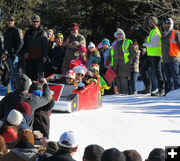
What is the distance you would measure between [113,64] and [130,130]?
5.43m

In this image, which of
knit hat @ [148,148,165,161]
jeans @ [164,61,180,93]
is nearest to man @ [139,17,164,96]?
jeans @ [164,61,180,93]

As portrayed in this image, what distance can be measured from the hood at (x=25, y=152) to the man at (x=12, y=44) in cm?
786

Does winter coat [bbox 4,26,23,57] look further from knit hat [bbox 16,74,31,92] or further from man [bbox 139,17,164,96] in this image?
knit hat [bbox 16,74,31,92]

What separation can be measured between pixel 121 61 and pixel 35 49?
2.28 metres

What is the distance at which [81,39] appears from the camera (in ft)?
44.2

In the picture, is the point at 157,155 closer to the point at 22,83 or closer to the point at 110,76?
the point at 22,83

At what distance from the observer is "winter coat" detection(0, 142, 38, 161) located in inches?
201

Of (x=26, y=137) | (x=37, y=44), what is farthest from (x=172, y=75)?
(x=26, y=137)

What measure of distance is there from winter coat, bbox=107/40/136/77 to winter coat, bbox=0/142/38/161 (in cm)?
831

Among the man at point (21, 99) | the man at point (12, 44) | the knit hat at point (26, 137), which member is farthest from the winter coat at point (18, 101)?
the man at point (12, 44)

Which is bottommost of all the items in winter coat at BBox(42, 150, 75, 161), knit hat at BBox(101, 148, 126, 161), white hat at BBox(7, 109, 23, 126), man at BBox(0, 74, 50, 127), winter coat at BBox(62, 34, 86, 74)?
knit hat at BBox(101, 148, 126, 161)

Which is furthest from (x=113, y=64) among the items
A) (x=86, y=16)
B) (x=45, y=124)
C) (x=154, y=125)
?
(x=86, y=16)

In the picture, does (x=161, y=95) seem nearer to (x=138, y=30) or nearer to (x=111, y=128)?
(x=111, y=128)

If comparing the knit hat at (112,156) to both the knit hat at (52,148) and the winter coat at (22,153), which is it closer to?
the winter coat at (22,153)
